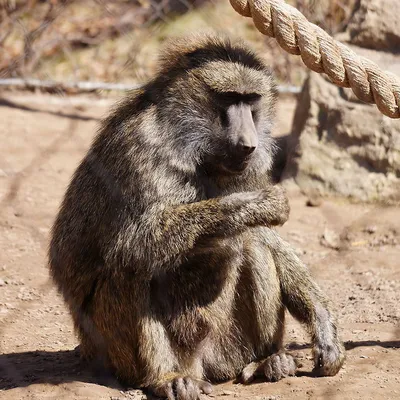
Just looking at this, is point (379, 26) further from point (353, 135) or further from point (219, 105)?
point (219, 105)

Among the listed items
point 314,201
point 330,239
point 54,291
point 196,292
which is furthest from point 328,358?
point 314,201

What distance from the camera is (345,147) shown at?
6.48 meters

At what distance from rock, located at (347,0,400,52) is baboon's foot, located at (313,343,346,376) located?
10.9ft

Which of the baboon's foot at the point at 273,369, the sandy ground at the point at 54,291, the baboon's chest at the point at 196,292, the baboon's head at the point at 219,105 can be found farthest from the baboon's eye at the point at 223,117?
the sandy ground at the point at 54,291

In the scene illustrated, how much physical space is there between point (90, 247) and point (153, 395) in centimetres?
74

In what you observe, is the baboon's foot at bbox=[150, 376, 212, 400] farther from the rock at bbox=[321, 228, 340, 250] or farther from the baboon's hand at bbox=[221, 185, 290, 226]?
the rock at bbox=[321, 228, 340, 250]

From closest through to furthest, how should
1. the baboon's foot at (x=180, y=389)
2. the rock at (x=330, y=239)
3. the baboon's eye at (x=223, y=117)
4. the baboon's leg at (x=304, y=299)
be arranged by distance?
the baboon's foot at (x=180, y=389) < the baboon's eye at (x=223, y=117) < the baboon's leg at (x=304, y=299) < the rock at (x=330, y=239)

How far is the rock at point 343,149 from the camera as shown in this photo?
6289 millimetres

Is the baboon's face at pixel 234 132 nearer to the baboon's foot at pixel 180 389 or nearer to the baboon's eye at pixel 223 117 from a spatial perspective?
the baboon's eye at pixel 223 117

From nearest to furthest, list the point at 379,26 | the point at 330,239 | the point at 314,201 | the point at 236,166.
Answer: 1. the point at 236,166
2. the point at 330,239
3. the point at 314,201
4. the point at 379,26

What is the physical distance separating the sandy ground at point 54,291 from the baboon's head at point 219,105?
41.9 inches

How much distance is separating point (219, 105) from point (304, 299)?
103cm

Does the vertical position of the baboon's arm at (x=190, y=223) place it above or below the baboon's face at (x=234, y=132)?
below

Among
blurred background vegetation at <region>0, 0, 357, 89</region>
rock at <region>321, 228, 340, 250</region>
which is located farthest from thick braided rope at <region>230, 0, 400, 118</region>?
blurred background vegetation at <region>0, 0, 357, 89</region>
